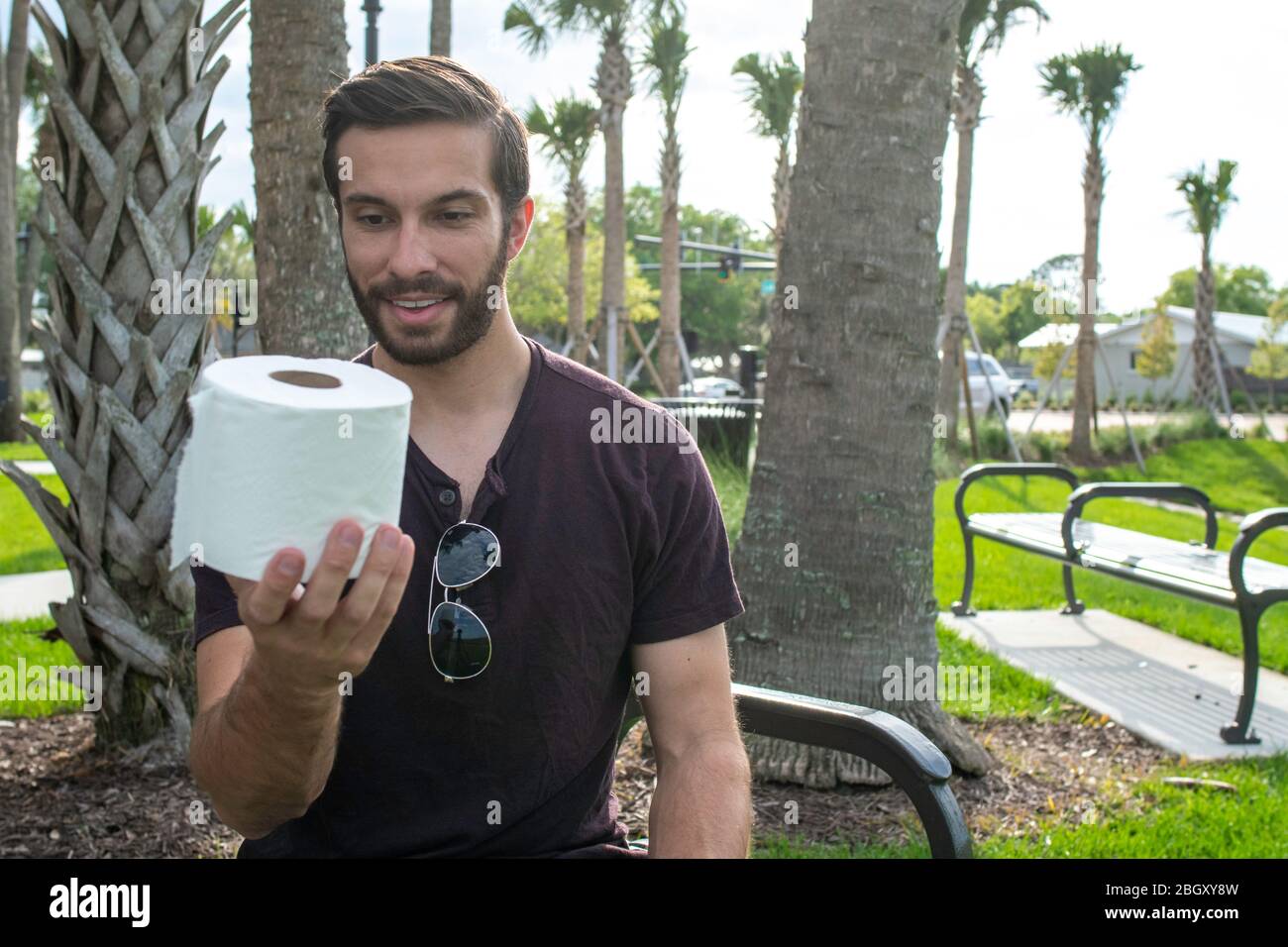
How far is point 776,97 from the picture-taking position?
85.0ft

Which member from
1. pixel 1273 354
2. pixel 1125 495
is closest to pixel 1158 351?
pixel 1273 354

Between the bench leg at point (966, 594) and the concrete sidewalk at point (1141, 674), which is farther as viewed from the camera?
the bench leg at point (966, 594)

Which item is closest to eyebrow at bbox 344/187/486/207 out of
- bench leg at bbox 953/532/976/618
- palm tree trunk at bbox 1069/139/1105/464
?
bench leg at bbox 953/532/976/618

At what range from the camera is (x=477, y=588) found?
2.03 m

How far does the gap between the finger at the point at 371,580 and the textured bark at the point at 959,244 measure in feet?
54.3

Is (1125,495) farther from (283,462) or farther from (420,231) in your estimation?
(283,462)

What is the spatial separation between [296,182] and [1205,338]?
2472cm

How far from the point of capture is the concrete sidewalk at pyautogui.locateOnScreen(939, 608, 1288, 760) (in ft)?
17.6

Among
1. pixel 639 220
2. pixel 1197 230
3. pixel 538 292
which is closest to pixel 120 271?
pixel 1197 230

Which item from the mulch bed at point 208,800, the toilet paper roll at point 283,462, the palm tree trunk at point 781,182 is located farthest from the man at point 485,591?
the palm tree trunk at point 781,182

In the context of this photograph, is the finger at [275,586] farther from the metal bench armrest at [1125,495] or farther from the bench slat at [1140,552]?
the metal bench armrest at [1125,495]

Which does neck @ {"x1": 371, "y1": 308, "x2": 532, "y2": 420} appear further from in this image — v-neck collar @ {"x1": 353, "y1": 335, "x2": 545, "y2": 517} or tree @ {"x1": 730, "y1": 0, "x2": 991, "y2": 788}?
tree @ {"x1": 730, "y1": 0, "x2": 991, "y2": 788}

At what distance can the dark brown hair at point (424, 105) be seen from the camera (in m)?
2.04

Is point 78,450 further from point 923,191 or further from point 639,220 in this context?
point 639,220
